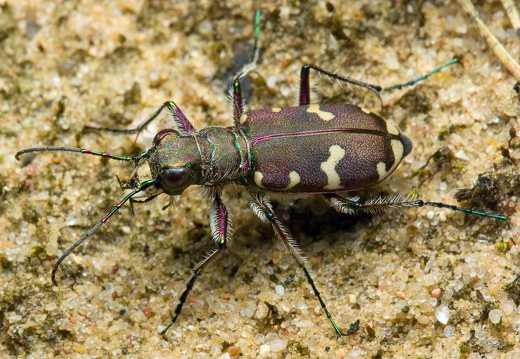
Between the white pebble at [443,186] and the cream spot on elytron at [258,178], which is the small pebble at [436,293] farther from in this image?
the cream spot on elytron at [258,178]

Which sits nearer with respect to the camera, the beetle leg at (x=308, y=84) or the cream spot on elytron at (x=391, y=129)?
the cream spot on elytron at (x=391, y=129)

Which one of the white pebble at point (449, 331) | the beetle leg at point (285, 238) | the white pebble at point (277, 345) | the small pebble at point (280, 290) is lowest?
the white pebble at point (277, 345)

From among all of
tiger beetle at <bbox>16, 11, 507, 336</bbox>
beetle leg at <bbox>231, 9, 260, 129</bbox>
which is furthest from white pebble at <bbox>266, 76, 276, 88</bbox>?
tiger beetle at <bbox>16, 11, 507, 336</bbox>

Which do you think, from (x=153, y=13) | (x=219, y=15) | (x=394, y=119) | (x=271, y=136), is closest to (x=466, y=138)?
(x=394, y=119)

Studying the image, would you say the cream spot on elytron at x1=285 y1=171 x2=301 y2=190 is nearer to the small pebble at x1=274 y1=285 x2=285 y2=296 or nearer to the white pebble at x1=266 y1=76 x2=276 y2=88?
the small pebble at x1=274 y1=285 x2=285 y2=296

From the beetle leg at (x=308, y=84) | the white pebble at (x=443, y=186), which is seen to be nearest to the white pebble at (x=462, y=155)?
the white pebble at (x=443, y=186)

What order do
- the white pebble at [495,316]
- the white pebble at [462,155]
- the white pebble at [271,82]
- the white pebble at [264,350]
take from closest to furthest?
the white pebble at [495,316] → the white pebble at [264,350] → the white pebble at [462,155] → the white pebble at [271,82]
